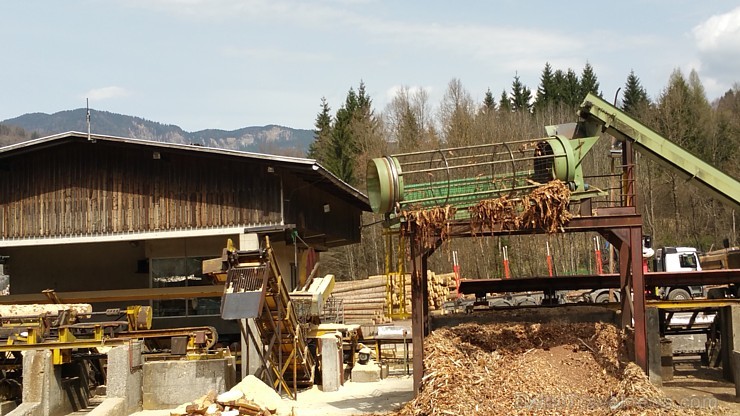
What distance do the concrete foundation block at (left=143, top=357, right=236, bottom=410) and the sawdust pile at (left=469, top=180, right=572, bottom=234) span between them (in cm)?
715

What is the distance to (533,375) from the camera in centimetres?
1355

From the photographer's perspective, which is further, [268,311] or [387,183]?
[268,311]

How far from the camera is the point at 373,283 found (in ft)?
125

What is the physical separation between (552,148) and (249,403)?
6928mm

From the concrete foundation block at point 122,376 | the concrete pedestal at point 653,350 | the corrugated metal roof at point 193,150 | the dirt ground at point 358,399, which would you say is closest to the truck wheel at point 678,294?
the dirt ground at point 358,399

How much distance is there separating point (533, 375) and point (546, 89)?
61.1 m

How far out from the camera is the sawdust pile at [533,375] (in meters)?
12.7

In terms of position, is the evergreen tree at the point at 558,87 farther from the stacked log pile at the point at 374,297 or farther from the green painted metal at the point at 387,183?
the green painted metal at the point at 387,183

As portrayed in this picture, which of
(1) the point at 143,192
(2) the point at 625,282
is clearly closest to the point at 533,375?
(2) the point at 625,282

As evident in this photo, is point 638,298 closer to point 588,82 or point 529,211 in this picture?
point 529,211

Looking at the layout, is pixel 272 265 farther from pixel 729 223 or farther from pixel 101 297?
pixel 729 223

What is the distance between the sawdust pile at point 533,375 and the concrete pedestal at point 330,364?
567 centimetres

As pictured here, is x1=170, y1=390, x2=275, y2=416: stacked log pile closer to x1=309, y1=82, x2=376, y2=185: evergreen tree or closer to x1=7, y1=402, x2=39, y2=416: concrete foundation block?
x1=7, y1=402, x2=39, y2=416: concrete foundation block

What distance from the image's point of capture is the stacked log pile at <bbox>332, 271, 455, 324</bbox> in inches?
1342
